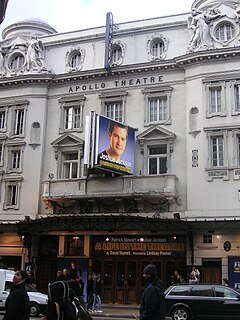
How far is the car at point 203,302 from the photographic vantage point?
698 inches

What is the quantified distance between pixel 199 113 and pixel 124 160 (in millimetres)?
5326

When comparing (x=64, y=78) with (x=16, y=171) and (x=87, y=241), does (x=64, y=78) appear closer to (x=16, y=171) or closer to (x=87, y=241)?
(x=16, y=171)

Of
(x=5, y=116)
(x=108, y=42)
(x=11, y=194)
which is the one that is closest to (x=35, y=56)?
(x=5, y=116)

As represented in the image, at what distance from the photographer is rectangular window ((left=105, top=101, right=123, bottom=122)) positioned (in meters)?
31.2

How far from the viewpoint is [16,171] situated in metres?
31.8

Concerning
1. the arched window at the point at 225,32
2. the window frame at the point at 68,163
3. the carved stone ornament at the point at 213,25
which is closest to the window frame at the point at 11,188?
the window frame at the point at 68,163

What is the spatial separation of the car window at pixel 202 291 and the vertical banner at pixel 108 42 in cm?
1693

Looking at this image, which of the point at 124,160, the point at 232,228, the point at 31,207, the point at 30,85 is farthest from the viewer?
the point at 30,85

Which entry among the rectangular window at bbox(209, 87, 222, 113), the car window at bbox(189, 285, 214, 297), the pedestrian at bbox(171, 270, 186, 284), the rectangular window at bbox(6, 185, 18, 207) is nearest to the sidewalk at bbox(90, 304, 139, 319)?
the pedestrian at bbox(171, 270, 186, 284)

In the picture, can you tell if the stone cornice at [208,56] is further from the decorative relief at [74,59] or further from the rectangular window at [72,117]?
the rectangular window at [72,117]

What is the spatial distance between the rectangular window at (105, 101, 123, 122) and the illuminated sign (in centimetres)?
782

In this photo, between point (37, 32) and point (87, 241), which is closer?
point (87, 241)

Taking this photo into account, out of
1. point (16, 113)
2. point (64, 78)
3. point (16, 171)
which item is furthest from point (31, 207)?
point (64, 78)

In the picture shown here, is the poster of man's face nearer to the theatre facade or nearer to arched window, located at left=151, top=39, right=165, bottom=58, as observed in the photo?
the theatre facade
